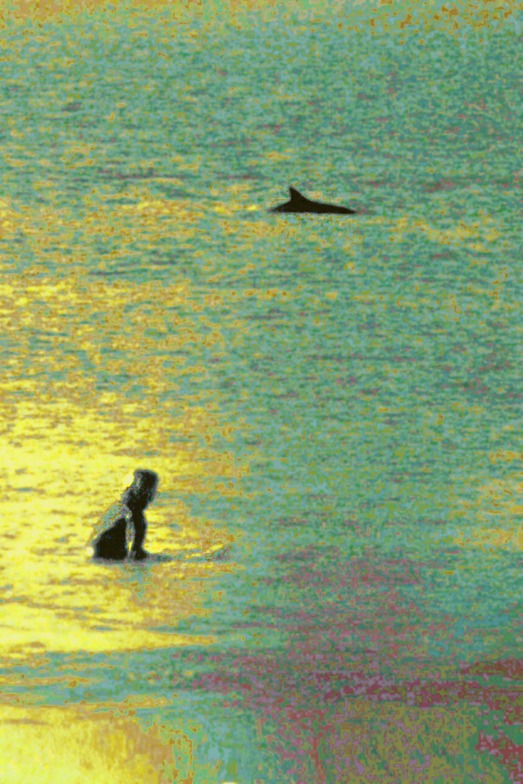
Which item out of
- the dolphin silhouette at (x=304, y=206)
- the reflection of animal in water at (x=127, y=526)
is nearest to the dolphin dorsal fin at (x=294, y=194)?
the dolphin silhouette at (x=304, y=206)

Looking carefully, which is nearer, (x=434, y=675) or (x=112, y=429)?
(x=434, y=675)

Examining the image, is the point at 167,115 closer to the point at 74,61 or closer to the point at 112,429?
the point at 74,61

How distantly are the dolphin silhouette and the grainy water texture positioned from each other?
33cm

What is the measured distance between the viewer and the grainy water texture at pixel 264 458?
8.01 metres

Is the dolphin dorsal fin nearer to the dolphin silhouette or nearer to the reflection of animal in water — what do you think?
the dolphin silhouette

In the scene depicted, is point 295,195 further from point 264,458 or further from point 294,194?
point 264,458

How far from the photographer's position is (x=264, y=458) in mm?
12977

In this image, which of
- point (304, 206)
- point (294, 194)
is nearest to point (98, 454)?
point (304, 206)

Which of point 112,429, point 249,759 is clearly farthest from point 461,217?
point 249,759

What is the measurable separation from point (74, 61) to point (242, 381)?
39.7 m

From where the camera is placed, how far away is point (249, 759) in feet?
24.1

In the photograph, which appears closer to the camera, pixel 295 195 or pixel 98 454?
pixel 98 454

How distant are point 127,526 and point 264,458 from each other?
120 inches

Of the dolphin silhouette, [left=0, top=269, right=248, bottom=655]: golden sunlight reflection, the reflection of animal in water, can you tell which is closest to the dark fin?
the dolphin silhouette
